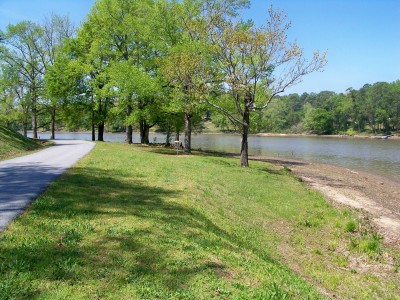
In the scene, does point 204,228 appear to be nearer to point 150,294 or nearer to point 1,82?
point 150,294

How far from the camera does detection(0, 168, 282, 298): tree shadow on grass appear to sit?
495cm

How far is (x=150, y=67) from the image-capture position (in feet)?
97.5

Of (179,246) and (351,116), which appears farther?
(351,116)

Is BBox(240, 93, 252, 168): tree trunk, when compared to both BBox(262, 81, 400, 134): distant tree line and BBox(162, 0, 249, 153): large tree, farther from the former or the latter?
BBox(262, 81, 400, 134): distant tree line

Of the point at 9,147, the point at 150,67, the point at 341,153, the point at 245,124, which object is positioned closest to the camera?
the point at 9,147

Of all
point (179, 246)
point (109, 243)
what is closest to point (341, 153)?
point (179, 246)

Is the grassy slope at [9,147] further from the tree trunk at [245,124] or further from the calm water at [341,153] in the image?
the calm water at [341,153]

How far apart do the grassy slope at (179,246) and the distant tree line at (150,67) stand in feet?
34.0

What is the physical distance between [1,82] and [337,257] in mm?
43642

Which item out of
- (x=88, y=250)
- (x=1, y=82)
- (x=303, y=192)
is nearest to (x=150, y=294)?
(x=88, y=250)

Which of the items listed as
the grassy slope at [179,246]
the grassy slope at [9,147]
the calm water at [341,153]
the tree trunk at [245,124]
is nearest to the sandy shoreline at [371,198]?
the grassy slope at [179,246]

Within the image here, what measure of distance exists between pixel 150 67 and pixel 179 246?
2527cm

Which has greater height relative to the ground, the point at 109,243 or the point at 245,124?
the point at 245,124

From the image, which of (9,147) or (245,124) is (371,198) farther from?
(9,147)
